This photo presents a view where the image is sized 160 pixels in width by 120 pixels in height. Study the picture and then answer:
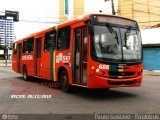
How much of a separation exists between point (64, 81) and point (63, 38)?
1754 mm

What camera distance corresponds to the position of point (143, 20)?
153 feet

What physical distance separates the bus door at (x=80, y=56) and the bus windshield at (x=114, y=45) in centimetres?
56

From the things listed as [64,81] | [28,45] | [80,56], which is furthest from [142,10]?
[80,56]

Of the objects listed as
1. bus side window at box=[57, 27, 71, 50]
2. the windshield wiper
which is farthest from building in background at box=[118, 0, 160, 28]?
the windshield wiper

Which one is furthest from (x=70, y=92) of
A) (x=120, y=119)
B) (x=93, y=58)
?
(x=120, y=119)

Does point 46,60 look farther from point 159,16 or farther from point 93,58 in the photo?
point 159,16

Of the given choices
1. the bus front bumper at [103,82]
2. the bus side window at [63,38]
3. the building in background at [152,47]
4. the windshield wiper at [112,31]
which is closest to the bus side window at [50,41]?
the bus side window at [63,38]

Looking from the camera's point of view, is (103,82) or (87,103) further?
(103,82)

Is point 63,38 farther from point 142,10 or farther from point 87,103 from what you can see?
point 142,10

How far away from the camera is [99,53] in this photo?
11492mm

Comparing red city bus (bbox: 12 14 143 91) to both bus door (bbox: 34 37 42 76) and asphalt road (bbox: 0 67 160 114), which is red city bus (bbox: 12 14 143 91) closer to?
asphalt road (bbox: 0 67 160 114)

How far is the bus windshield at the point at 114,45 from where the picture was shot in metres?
11.5

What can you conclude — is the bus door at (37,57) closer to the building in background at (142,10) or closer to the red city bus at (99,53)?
the red city bus at (99,53)

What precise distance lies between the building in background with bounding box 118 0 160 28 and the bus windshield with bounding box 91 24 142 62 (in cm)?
3461
